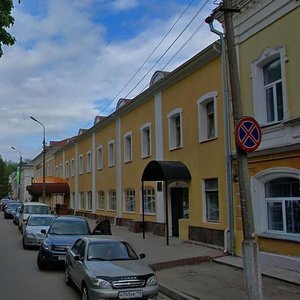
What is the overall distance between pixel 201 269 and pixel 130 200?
1550 centimetres

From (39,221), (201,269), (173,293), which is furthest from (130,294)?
(39,221)

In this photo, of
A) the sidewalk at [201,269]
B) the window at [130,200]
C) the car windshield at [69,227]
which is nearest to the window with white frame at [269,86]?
the sidewalk at [201,269]

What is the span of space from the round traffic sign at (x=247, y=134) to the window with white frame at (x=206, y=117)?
31.4 feet

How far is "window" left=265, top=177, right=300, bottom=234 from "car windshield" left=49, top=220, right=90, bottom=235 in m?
6.22

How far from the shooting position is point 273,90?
45.0ft

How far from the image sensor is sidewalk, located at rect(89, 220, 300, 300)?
10.7 meters

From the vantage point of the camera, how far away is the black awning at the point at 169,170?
18844 millimetres

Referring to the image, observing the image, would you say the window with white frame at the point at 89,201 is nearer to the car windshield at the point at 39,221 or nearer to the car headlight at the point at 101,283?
the car windshield at the point at 39,221

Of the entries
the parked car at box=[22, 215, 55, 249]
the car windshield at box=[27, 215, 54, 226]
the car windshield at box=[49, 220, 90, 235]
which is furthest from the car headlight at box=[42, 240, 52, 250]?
the car windshield at box=[27, 215, 54, 226]

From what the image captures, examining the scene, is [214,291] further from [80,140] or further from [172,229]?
[80,140]

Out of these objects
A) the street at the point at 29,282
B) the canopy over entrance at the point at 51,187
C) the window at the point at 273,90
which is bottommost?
the street at the point at 29,282

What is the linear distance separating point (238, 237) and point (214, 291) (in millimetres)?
4971

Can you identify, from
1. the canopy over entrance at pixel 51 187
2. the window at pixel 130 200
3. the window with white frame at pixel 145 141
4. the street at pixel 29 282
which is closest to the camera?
the street at pixel 29 282

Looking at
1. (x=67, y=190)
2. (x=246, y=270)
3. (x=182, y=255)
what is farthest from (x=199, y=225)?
(x=67, y=190)
